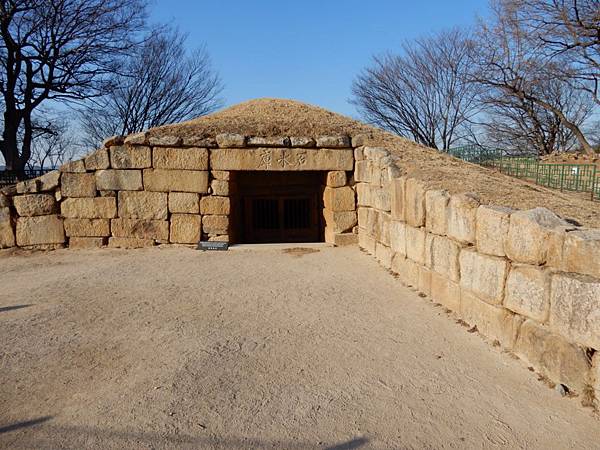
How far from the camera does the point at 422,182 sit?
19.0ft

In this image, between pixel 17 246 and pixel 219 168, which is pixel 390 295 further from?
pixel 17 246

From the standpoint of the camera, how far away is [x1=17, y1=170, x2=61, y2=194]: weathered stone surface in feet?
27.1

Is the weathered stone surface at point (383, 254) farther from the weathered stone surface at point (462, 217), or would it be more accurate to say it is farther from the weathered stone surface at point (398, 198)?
the weathered stone surface at point (462, 217)

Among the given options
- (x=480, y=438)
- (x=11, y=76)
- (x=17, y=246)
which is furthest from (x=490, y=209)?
(x=11, y=76)

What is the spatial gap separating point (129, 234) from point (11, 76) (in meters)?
11.8

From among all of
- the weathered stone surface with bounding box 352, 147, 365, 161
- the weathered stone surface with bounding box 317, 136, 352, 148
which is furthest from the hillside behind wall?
the weathered stone surface with bounding box 317, 136, 352, 148

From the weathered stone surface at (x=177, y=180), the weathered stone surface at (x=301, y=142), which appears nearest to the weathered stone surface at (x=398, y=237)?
the weathered stone surface at (x=301, y=142)

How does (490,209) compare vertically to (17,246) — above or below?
above

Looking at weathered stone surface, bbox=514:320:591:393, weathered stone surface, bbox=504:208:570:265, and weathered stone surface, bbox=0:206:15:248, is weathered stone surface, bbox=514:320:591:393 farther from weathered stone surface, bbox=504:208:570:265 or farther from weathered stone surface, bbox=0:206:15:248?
weathered stone surface, bbox=0:206:15:248

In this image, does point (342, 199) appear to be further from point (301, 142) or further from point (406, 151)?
point (406, 151)

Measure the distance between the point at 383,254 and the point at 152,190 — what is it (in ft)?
15.1

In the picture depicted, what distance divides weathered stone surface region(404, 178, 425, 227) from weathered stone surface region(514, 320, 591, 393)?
7.52 ft

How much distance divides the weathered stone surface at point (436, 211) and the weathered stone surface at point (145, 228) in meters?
5.29

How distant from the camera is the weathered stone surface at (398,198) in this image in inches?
245
